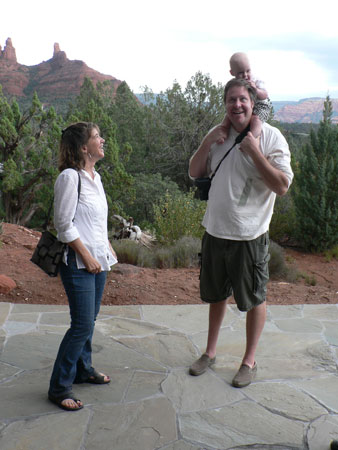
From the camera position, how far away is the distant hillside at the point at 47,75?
57753mm

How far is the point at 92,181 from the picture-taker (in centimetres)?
253

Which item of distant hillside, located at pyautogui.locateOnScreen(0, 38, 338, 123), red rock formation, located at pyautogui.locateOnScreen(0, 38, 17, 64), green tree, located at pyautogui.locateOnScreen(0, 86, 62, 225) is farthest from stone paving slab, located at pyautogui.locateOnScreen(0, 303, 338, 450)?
red rock formation, located at pyautogui.locateOnScreen(0, 38, 17, 64)

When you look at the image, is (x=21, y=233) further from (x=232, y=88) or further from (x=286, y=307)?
(x=232, y=88)

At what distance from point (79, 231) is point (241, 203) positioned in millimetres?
995

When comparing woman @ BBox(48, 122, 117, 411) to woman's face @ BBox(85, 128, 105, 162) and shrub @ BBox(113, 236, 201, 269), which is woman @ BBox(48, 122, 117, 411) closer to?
woman's face @ BBox(85, 128, 105, 162)

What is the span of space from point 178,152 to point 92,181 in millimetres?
14125

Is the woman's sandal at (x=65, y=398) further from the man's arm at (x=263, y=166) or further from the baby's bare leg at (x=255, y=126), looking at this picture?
the baby's bare leg at (x=255, y=126)

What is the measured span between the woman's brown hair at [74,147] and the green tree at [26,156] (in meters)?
8.63

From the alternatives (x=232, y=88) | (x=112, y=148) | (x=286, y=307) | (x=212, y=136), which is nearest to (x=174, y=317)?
(x=286, y=307)

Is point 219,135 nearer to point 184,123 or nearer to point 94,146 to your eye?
point 94,146

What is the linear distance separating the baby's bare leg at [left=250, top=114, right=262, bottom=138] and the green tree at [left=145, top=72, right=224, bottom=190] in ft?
43.2

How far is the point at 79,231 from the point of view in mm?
2496

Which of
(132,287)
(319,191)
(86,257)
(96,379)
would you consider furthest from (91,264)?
(319,191)

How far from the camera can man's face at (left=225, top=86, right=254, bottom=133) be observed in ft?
8.95
